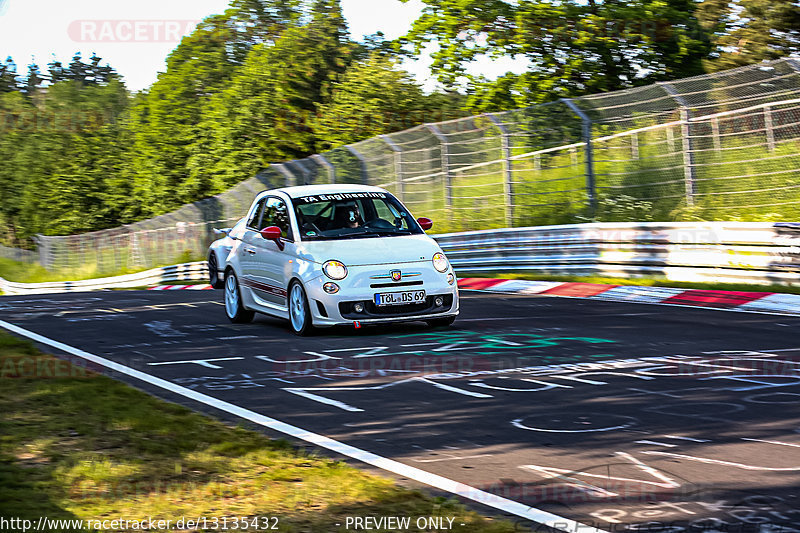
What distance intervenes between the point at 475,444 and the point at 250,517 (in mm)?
1925

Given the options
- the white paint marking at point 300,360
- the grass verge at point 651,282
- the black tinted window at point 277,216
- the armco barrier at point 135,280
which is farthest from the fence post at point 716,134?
the armco barrier at point 135,280

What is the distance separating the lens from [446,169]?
21.9 metres

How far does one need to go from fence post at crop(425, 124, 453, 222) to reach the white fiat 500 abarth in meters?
8.48

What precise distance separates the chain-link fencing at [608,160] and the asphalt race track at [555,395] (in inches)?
141

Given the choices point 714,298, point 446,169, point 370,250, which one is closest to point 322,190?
point 370,250

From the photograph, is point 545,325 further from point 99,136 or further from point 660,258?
point 99,136

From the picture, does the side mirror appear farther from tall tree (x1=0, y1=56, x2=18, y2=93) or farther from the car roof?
tall tree (x1=0, y1=56, x2=18, y2=93)

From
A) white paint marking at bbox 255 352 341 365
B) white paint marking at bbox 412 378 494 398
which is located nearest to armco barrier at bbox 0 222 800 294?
white paint marking at bbox 255 352 341 365

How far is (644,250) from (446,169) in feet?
20.1

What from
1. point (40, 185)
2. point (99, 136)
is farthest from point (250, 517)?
point (40, 185)

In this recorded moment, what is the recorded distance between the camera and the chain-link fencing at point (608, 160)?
15.8 metres

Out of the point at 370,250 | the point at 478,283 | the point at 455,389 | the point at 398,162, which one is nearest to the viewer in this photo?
the point at 455,389

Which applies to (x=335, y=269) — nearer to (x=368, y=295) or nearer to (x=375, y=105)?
(x=368, y=295)

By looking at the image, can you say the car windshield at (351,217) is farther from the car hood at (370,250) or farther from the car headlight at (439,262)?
the car headlight at (439,262)
